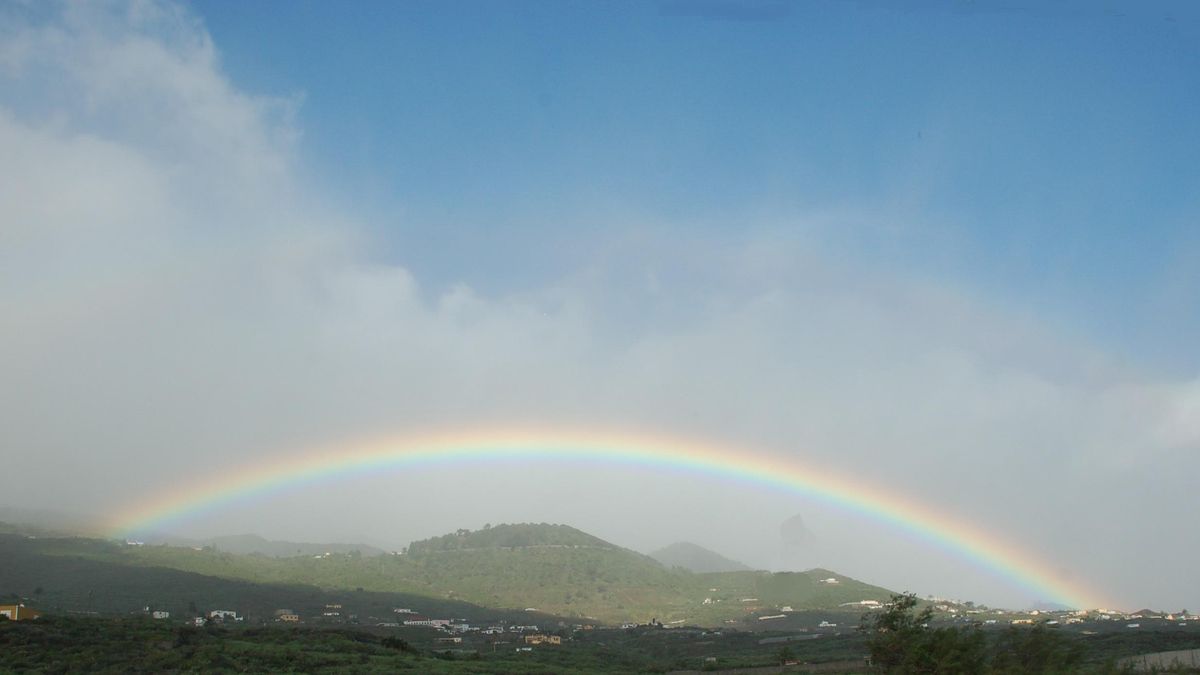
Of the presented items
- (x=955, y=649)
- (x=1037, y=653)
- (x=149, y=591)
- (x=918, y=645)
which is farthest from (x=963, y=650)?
(x=149, y=591)

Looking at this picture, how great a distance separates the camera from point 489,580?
539ft

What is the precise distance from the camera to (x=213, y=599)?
9606 centimetres

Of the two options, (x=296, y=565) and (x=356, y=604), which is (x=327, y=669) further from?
(x=296, y=565)

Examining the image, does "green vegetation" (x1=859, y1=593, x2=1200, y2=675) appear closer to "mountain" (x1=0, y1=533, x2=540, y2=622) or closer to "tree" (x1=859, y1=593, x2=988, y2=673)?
"tree" (x1=859, y1=593, x2=988, y2=673)

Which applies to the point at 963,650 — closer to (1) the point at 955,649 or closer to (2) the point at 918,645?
(1) the point at 955,649

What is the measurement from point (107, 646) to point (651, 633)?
198 feet

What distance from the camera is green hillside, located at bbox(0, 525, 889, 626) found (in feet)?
348

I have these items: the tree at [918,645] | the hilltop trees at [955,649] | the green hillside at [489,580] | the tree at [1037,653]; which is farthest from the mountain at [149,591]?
the tree at [1037,653]

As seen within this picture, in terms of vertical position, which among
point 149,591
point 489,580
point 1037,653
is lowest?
point 149,591

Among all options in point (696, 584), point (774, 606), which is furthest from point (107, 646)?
point (696, 584)

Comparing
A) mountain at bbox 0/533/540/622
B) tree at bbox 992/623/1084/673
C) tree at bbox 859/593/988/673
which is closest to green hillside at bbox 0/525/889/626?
mountain at bbox 0/533/540/622

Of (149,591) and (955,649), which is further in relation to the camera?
(149,591)

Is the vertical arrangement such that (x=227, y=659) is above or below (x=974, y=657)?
below

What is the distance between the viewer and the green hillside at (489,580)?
10612cm
